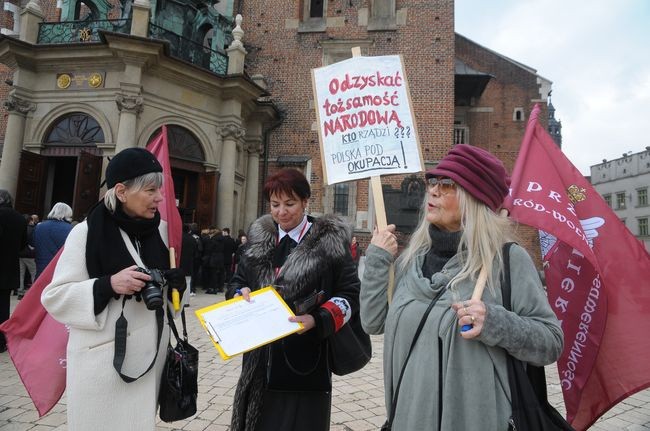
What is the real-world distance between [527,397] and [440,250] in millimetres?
613

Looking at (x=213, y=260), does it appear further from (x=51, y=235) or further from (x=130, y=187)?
(x=130, y=187)

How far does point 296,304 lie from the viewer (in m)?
2.20

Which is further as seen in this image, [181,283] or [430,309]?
[181,283]

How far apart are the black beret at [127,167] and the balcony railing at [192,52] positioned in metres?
12.0

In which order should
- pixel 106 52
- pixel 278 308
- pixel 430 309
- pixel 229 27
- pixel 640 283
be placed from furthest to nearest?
1. pixel 229 27
2. pixel 106 52
3. pixel 640 283
4. pixel 278 308
5. pixel 430 309

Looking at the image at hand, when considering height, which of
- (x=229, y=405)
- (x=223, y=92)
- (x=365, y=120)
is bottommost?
(x=229, y=405)

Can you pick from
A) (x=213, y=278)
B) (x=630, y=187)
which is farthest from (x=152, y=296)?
(x=630, y=187)

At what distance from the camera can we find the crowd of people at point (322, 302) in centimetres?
154

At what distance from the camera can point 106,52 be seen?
1187 centimetres

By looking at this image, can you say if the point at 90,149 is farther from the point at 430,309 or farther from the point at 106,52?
the point at 430,309

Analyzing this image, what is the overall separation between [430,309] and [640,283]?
175cm

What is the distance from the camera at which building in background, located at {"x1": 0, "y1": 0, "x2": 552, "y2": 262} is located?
11969mm

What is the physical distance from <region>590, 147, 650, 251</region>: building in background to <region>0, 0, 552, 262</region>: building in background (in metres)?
39.8

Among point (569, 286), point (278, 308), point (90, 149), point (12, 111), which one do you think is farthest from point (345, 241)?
point (12, 111)
